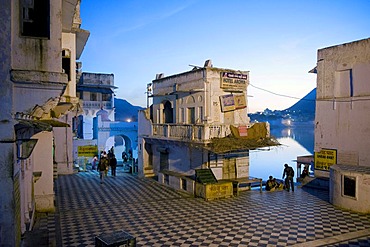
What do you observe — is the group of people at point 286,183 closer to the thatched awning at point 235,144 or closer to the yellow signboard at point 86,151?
the thatched awning at point 235,144

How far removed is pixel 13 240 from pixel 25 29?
4.57 m

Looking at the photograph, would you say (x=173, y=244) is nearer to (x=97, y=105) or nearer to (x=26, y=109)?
(x=26, y=109)

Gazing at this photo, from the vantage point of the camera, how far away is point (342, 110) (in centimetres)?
1736

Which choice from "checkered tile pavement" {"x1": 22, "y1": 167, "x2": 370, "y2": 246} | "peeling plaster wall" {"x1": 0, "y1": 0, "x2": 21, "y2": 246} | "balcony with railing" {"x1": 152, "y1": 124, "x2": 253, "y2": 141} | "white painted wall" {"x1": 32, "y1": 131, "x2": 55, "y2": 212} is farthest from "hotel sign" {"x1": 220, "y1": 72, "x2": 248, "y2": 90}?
"peeling plaster wall" {"x1": 0, "y1": 0, "x2": 21, "y2": 246}

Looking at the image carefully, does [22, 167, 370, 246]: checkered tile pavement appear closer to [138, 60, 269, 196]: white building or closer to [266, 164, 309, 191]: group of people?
[266, 164, 309, 191]: group of people

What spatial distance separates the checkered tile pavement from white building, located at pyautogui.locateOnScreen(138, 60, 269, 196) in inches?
79.2

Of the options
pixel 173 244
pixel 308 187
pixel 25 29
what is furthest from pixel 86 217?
pixel 308 187

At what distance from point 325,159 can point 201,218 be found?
9.65 meters

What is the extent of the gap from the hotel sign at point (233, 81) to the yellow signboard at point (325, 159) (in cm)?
580

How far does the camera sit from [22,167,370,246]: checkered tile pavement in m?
10.1

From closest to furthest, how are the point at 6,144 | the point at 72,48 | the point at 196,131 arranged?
the point at 6,144, the point at 72,48, the point at 196,131

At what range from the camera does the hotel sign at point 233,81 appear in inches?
707

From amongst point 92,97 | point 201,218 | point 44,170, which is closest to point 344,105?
point 201,218

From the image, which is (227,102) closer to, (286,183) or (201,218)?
(286,183)
